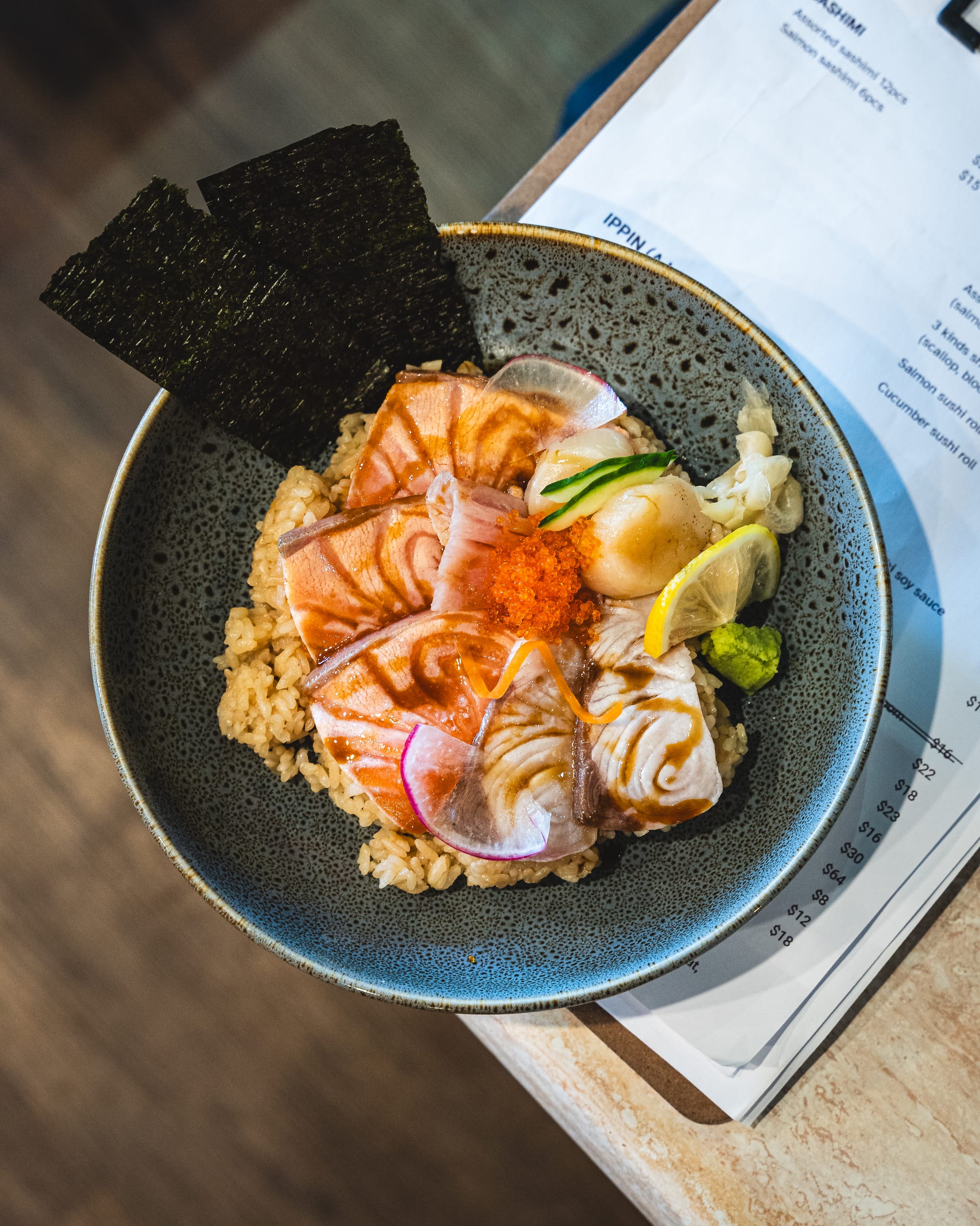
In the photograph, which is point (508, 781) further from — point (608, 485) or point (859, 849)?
point (859, 849)

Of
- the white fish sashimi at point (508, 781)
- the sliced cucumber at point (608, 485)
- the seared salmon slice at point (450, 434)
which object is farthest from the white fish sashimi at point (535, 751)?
the seared salmon slice at point (450, 434)

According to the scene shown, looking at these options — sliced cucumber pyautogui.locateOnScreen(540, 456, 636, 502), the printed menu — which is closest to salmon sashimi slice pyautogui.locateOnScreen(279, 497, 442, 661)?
sliced cucumber pyautogui.locateOnScreen(540, 456, 636, 502)

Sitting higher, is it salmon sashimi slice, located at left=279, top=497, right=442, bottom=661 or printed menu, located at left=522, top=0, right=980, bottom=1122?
printed menu, located at left=522, top=0, right=980, bottom=1122

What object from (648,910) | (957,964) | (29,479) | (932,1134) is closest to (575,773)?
(648,910)

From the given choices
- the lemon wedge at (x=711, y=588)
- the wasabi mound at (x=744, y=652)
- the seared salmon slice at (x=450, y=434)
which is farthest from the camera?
the seared salmon slice at (x=450, y=434)

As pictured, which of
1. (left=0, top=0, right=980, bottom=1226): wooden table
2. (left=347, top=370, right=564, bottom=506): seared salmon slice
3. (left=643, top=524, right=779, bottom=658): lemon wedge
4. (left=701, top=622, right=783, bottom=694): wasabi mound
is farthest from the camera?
(left=0, top=0, right=980, bottom=1226): wooden table

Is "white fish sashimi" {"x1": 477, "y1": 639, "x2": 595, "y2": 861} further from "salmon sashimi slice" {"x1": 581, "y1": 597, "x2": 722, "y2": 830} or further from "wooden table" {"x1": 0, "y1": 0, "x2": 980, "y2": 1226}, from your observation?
"wooden table" {"x1": 0, "y1": 0, "x2": 980, "y2": 1226}

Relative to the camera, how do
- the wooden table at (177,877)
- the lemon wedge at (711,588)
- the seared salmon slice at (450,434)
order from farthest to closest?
the wooden table at (177,877) < the seared salmon slice at (450,434) < the lemon wedge at (711,588)

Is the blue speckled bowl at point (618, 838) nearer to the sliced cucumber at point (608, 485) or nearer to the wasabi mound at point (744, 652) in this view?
the wasabi mound at point (744, 652)
